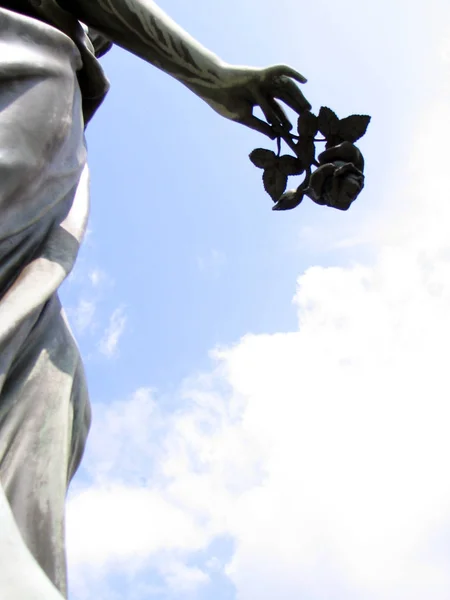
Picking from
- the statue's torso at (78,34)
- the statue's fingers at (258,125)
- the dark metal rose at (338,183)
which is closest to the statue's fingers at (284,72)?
the statue's fingers at (258,125)

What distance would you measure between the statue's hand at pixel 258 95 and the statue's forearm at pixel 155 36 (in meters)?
0.06

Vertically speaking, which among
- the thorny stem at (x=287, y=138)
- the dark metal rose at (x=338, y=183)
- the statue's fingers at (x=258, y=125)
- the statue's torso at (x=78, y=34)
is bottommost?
the dark metal rose at (x=338, y=183)

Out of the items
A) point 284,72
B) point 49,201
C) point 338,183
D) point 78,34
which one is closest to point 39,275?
point 49,201

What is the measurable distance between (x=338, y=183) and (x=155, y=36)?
1.05m

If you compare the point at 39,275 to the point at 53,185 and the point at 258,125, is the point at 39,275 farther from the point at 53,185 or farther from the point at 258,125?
the point at 258,125

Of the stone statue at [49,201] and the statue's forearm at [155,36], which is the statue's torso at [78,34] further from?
the statue's forearm at [155,36]

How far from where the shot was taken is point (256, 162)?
13.9ft

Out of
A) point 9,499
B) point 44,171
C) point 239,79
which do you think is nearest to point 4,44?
point 44,171

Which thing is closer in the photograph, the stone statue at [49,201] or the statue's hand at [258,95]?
the stone statue at [49,201]

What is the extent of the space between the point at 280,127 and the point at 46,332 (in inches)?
58.5

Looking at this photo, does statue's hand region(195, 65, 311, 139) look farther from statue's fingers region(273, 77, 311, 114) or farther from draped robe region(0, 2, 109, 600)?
draped robe region(0, 2, 109, 600)

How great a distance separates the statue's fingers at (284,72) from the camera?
13.8 ft

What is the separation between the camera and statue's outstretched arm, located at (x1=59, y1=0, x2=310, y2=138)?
4.21 m

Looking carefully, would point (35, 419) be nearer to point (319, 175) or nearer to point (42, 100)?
point (42, 100)
